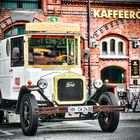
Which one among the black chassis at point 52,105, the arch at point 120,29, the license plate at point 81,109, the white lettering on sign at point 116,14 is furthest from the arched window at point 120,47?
the license plate at point 81,109

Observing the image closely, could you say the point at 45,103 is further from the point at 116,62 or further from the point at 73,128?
the point at 116,62

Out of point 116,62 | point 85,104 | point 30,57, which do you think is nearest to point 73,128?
point 85,104

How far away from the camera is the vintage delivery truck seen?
479 inches

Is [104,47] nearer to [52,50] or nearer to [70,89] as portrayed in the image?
[52,50]

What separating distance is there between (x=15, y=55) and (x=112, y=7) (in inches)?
578

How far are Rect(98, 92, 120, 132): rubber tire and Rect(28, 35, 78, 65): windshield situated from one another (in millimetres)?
1297

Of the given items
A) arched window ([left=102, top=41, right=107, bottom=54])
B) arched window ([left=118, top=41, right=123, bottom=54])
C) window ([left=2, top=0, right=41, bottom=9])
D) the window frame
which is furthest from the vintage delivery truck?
arched window ([left=118, top=41, right=123, bottom=54])

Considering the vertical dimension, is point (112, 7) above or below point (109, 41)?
above

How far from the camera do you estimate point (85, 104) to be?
41.6 feet

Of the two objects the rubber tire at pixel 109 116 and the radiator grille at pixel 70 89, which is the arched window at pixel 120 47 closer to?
the rubber tire at pixel 109 116

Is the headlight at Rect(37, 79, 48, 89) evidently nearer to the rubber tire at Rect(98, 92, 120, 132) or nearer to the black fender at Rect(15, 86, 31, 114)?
the black fender at Rect(15, 86, 31, 114)

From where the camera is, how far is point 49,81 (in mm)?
12484

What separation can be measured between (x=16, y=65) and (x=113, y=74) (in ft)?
48.2

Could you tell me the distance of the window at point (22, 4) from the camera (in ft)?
84.9
